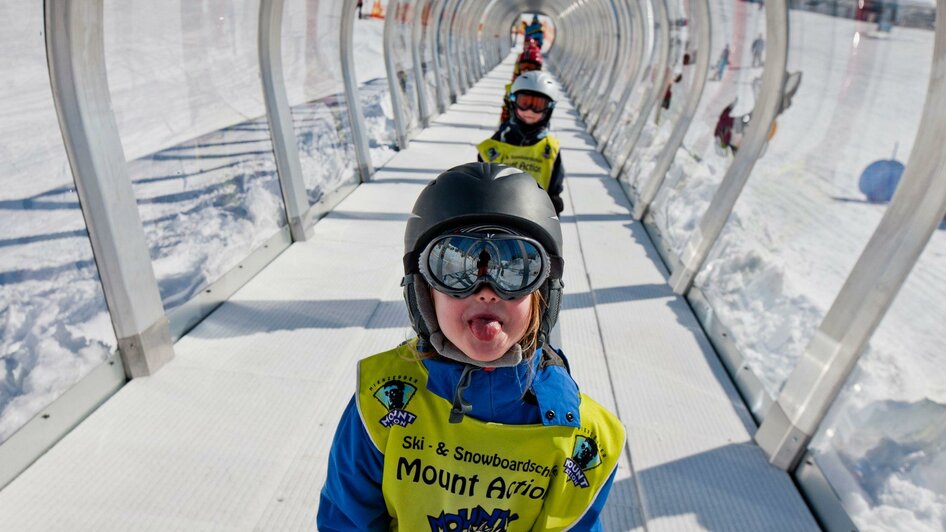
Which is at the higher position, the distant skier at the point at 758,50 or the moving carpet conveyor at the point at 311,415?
the distant skier at the point at 758,50

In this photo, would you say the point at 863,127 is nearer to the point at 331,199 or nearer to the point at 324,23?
the point at 331,199

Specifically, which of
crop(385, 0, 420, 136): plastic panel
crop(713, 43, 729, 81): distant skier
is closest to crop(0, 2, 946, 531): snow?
crop(713, 43, 729, 81): distant skier

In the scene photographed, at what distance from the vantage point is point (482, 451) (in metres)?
1.42

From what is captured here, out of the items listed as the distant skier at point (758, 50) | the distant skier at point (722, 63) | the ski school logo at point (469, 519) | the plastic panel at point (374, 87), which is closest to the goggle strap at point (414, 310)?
the ski school logo at point (469, 519)

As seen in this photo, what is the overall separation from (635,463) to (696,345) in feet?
5.13

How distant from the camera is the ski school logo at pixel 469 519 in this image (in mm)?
1463

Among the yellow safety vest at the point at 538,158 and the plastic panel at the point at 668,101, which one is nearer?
the yellow safety vest at the point at 538,158

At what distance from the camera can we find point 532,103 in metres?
4.35

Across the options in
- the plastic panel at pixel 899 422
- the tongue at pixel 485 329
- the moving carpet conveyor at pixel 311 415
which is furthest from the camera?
the moving carpet conveyor at pixel 311 415

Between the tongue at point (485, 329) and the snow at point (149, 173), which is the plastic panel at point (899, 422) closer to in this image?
the tongue at point (485, 329)

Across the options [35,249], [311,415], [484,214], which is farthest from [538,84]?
[484,214]

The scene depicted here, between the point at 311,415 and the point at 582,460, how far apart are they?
205cm

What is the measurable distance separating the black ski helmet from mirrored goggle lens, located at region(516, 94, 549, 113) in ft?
9.71

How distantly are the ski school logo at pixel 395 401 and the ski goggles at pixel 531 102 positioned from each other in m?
3.20
